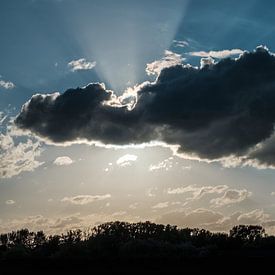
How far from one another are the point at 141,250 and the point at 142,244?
2.29 m

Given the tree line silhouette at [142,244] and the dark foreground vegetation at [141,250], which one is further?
the tree line silhouette at [142,244]

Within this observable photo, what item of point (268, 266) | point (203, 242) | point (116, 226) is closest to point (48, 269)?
point (268, 266)

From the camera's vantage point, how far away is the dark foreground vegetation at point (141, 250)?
84.6m

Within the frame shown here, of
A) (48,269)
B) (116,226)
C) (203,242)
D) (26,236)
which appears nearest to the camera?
(48,269)

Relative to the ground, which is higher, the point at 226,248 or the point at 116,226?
the point at 116,226

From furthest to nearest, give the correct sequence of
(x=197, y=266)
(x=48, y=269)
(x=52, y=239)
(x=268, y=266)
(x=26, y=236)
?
(x=26, y=236)
(x=52, y=239)
(x=48, y=269)
(x=197, y=266)
(x=268, y=266)

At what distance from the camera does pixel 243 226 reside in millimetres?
173875

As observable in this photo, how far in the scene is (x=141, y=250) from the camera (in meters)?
120

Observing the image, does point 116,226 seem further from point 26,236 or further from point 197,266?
point 197,266

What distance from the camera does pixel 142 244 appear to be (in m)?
122

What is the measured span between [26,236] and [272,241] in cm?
8944

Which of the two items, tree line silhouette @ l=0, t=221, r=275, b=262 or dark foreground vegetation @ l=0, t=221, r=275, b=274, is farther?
tree line silhouette @ l=0, t=221, r=275, b=262

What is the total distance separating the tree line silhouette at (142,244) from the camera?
382 feet

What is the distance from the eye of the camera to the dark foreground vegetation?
277 ft
